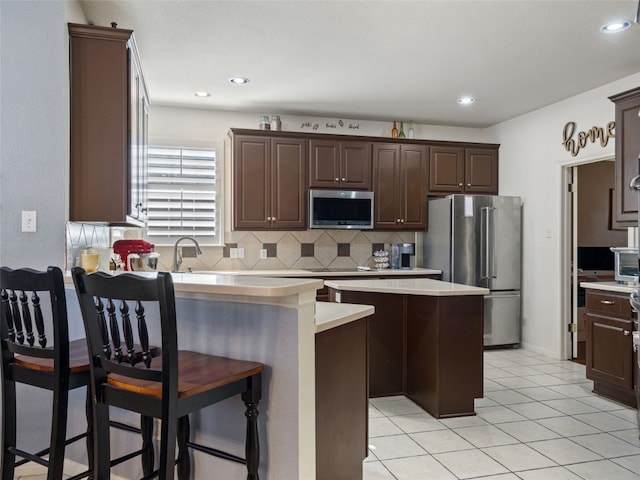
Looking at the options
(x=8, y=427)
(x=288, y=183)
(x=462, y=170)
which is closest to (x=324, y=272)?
(x=288, y=183)

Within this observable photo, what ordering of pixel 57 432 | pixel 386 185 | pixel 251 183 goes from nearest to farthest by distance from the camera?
pixel 57 432 < pixel 251 183 < pixel 386 185

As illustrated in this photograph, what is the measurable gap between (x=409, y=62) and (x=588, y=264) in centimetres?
418

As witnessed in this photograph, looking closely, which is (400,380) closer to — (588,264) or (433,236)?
(433,236)

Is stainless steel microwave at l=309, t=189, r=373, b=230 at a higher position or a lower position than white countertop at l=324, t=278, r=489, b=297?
higher

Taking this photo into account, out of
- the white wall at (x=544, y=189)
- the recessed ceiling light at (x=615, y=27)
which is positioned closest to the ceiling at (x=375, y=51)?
the recessed ceiling light at (x=615, y=27)

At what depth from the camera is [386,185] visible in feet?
18.6

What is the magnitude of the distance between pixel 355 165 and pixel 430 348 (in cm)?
270

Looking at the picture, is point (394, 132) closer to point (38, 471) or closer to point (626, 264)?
point (626, 264)

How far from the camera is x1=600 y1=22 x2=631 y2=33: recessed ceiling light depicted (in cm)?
327

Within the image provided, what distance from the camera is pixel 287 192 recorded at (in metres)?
5.32

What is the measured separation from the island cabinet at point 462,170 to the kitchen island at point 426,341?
2360 mm

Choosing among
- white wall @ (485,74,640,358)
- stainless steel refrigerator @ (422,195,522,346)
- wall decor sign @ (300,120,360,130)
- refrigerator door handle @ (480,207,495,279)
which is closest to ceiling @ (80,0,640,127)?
white wall @ (485,74,640,358)

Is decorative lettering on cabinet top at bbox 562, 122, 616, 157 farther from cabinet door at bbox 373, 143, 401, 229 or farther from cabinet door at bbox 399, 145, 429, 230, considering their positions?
cabinet door at bbox 373, 143, 401, 229

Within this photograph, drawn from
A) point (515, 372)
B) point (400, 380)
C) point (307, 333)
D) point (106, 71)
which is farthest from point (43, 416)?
point (515, 372)
